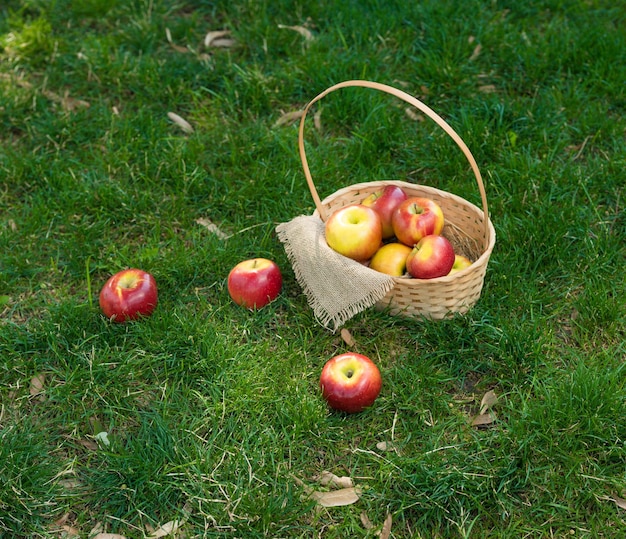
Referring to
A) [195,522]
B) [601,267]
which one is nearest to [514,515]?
[195,522]

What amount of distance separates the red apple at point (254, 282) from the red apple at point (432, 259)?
640 mm

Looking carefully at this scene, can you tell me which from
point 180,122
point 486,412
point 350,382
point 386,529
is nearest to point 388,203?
point 350,382

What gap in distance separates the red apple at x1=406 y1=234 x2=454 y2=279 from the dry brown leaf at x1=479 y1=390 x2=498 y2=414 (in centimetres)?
53

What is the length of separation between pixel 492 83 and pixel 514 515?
9.37ft

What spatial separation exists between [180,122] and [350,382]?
228 centimetres

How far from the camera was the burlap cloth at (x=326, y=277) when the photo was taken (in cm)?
324

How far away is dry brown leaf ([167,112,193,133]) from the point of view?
4.59 metres

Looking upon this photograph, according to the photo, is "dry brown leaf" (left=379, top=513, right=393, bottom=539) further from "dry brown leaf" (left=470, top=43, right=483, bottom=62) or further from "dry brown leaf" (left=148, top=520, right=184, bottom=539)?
"dry brown leaf" (left=470, top=43, right=483, bottom=62)

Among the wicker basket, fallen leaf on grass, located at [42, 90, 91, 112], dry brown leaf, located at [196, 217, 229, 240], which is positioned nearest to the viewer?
the wicker basket

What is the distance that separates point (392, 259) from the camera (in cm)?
342

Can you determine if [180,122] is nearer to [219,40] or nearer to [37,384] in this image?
[219,40]

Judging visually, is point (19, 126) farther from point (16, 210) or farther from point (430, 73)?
point (430, 73)

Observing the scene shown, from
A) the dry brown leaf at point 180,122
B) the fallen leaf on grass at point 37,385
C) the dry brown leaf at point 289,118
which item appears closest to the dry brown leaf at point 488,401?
the fallen leaf on grass at point 37,385

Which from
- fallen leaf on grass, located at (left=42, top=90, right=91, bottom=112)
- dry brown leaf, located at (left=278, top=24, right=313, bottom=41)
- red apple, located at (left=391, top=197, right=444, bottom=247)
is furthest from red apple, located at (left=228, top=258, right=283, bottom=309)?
dry brown leaf, located at (left=278, top=24, right=313, bottom=41)
